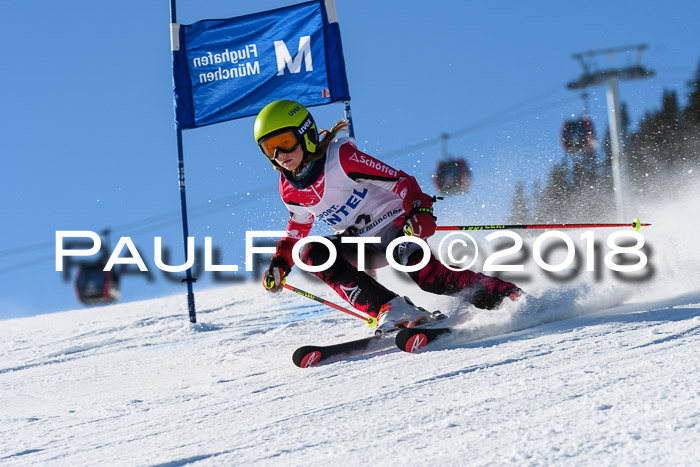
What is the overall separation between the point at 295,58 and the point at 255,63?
43 centimetres

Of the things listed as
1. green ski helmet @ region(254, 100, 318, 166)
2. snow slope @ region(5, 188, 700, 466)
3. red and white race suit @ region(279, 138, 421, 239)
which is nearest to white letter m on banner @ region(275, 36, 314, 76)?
snow slope @ region(5, 188, 700, 466)

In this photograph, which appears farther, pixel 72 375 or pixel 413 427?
pixel 72 375

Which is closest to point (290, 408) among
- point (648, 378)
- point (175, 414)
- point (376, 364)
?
point (175, 414)

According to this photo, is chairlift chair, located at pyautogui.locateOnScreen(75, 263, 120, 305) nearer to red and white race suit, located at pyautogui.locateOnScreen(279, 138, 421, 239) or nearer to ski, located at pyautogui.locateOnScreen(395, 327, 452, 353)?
red and white race suit, located at pyautogui.locateOnScreen(279, 138, 421, 239)

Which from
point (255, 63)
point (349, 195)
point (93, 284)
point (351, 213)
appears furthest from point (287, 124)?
point (93, 284)

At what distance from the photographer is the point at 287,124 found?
144 inches

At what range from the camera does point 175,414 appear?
273 centimetres

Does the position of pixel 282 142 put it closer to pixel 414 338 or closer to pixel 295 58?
pixel 414 338

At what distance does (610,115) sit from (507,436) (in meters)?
22.8

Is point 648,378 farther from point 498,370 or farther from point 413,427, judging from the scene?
point 413,427

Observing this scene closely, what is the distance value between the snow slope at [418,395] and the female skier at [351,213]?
254 mm

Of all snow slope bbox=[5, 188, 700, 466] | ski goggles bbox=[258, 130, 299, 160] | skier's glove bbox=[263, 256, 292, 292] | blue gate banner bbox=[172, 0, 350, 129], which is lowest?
snow slope bbox=[5, 188, 700, 466]

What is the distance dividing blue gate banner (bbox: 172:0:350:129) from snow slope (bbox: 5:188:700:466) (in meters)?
2.80

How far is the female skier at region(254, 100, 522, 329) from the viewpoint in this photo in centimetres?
368
